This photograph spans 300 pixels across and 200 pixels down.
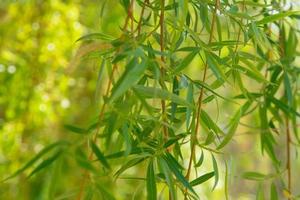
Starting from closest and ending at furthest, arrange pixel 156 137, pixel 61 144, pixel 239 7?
pixel 61 144, pixel 156 137, pixel 239 7

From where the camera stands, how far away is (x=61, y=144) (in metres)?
0.61

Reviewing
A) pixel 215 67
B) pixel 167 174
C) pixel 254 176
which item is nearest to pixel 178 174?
pixel 167 174

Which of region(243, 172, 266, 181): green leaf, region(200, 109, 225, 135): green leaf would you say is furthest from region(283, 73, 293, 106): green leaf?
region(200, 109, 225, 135): green leaf

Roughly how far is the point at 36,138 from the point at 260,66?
0.80 meters

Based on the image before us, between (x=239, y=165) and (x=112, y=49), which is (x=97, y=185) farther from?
(x=239, y=165)

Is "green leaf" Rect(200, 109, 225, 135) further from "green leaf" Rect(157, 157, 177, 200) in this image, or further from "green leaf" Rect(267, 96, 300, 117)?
"green leaf" Rect(267, 96, 300, 117)

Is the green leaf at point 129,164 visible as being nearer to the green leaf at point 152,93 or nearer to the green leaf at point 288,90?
the green leaf at point 152,93

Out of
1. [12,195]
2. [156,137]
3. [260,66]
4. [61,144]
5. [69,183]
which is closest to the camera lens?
[61,144]

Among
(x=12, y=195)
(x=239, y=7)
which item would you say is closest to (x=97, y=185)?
(x=239, y=7)

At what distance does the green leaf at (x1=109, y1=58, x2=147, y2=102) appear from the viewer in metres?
0.58

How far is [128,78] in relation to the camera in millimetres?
591

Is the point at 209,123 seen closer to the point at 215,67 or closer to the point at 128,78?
the point at 215,67

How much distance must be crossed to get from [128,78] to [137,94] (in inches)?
1.7

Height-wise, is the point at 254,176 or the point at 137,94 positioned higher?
the point at 137,94
